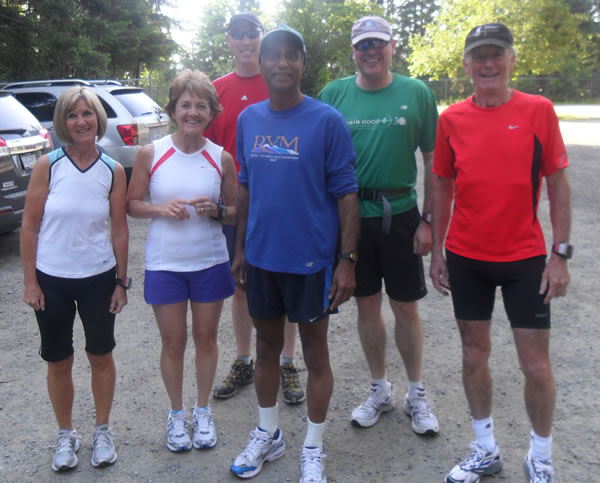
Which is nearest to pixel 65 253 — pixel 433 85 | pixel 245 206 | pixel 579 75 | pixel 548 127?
pixel 245 206

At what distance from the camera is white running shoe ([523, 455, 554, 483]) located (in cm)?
277

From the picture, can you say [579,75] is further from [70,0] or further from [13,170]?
[13,170]

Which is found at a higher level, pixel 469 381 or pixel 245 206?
pixel 245 206

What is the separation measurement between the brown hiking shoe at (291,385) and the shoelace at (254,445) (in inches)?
25.1

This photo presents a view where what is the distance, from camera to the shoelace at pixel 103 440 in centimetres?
314

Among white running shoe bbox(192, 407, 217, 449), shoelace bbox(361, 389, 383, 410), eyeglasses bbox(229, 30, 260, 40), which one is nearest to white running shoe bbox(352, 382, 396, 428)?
shoelace bbox(361, 389, 383, 410)

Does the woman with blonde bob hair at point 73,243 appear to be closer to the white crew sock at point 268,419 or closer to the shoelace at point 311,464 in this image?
the white crew sock at point 268,419

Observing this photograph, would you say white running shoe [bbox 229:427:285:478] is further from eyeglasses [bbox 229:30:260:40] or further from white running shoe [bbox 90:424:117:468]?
eyeglasses [bbox 229:30:260:40]

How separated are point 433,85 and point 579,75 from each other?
1131 centimetres

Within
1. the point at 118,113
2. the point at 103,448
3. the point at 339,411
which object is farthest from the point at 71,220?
the point at 118,113

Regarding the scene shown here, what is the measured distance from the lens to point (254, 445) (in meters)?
3.10

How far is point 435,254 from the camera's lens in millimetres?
3107

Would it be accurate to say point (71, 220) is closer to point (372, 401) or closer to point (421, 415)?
point (372, 401)

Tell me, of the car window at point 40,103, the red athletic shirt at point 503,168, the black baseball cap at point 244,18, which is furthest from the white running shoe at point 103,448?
the car window at point 40,103
